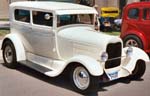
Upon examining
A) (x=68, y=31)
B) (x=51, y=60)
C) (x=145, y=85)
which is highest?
(x=68, y=31)

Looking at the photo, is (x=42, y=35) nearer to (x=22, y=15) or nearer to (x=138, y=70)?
(x=22, y=15)

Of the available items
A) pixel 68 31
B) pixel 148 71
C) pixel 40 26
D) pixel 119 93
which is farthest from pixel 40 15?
pixel 148 71

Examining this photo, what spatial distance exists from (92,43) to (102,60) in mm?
426

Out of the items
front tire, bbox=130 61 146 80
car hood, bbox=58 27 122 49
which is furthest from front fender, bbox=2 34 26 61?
front tire, bbox=130 61 146 80

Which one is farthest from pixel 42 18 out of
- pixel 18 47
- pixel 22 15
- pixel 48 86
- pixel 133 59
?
pixel 133 59

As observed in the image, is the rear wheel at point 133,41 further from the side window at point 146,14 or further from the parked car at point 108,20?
the parked car at point 108,20

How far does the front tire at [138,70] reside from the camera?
27.3ft

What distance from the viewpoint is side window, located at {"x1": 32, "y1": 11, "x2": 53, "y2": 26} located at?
805 centimetres

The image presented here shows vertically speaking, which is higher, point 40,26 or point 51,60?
point 40,26

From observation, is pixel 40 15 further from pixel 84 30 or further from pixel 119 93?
pixel 119 93

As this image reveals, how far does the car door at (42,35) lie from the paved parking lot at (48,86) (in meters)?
0.61

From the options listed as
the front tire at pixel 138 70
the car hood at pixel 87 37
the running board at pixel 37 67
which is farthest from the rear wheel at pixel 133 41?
the running board at pixel 37 67

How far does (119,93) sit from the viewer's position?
7.30 m

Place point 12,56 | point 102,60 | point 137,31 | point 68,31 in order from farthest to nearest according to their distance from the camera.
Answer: point 137,31, point 12,56, point 68,31, point 102,60
